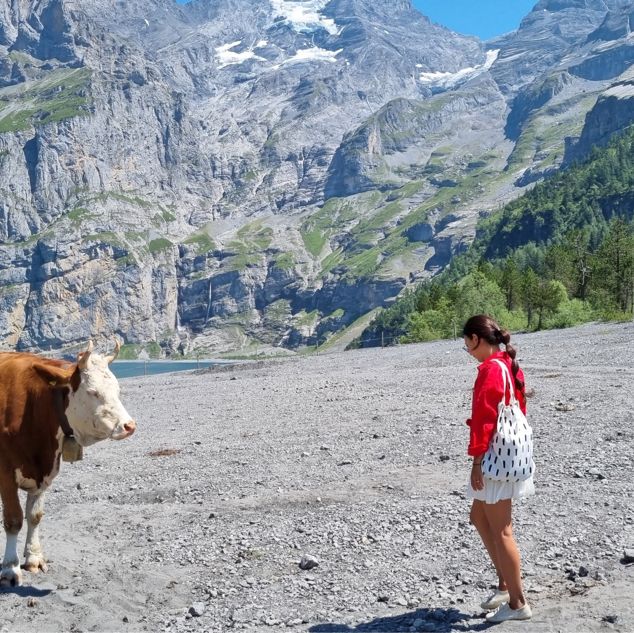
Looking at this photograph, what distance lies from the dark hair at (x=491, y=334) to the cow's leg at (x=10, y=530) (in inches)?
234

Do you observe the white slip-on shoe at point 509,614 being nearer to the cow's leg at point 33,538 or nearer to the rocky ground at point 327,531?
the rocky ground at point 327,531

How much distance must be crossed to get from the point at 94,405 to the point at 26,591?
2489 millimetres

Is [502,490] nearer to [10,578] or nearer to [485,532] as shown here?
[485,532]

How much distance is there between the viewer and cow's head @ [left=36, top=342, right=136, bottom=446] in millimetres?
8289

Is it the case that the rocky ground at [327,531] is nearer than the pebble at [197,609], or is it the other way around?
the rocky ground at [327,531]

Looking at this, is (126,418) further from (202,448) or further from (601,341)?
(601,341)

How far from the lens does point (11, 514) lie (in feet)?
28.6

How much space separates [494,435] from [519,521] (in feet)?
10.6

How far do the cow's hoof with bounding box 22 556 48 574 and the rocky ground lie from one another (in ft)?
0.47

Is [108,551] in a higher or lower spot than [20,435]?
lower

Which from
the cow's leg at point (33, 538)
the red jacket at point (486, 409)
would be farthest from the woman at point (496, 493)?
the cow's leg at point (33, 538)

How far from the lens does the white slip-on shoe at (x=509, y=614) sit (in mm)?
7277

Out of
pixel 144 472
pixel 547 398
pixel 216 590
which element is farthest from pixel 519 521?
pixel 547 398

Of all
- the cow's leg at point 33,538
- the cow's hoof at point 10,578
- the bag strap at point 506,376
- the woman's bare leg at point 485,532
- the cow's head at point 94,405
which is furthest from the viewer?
the cow's leg at point 33,538
